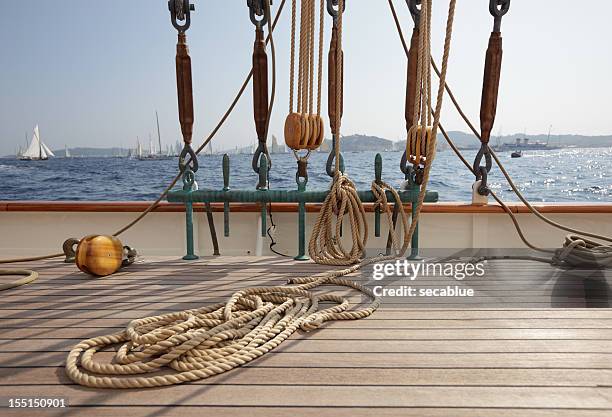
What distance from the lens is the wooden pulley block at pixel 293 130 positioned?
196 centimetres

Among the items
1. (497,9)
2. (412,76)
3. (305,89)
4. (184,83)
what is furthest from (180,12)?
(497,9)

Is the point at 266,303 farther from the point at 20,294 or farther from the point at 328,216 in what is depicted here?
the point at 20,294

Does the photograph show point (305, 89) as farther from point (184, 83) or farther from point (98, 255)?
point (98, 255)

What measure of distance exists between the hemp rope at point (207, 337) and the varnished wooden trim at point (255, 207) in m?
1.13

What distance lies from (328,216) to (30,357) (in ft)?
3.80

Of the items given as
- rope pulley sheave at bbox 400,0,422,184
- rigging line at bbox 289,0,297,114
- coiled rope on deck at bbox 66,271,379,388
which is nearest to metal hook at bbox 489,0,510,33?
rope pulley sheave at bbox 400,0,422,184

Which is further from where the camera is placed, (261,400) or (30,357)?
(30,357)

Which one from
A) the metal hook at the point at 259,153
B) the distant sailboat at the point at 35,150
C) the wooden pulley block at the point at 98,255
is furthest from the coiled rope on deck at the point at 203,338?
the distant sailboat at the point at 35,150

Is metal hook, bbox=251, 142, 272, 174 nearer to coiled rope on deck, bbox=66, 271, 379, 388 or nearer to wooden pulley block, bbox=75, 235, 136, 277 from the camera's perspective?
wooden pulley block, bbox=75, 235, 136, 277

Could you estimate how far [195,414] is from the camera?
0.87 m

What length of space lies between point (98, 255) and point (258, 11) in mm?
1221

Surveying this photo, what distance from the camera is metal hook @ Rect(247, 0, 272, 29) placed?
6.71 feet

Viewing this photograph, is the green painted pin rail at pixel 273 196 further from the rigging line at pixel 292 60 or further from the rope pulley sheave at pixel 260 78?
the rigging line at pixel 292 60

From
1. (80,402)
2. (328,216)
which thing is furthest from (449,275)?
(80,402)
